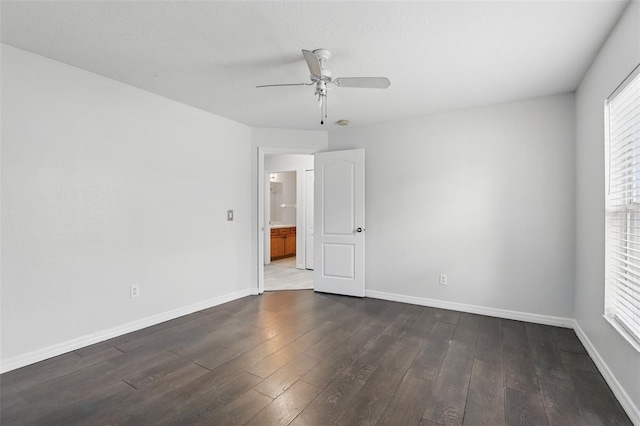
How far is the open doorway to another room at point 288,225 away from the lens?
580cm

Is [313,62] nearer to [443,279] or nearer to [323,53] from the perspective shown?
[323,53]

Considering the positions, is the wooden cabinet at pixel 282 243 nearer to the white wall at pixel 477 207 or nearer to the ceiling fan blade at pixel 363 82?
the white wall at pixel 477 207

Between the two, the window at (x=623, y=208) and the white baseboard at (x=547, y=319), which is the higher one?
the window at (x=623, y=208)

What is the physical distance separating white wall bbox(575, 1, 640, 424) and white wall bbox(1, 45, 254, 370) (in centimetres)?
378

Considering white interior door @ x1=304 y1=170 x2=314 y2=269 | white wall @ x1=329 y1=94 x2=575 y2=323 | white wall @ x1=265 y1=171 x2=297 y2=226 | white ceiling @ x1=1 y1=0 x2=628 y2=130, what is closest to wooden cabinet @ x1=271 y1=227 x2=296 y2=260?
white wall @ x1=265 y1=171 x2=297 y2=226

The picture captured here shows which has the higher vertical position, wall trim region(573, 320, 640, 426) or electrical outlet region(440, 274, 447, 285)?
electrical outlet region(440, 274, 447, 285)

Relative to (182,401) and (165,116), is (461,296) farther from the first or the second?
(165,116)

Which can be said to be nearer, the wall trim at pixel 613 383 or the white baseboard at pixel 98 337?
the wall trim at pixel 613 383

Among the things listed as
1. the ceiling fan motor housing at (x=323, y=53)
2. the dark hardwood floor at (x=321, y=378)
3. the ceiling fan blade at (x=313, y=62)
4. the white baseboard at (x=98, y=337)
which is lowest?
the dark hardwood floor at (x=321, y=378)

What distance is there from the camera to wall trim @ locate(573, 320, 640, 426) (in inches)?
69.9

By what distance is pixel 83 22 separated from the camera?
2.05 m

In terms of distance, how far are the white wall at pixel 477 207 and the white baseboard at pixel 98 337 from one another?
2.23 meters

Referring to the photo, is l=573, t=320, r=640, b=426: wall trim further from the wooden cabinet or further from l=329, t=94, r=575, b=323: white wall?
the wooden cabinet

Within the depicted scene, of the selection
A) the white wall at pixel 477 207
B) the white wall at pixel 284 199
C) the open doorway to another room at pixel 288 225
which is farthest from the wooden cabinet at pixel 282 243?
the white wall at pixel 477 207
